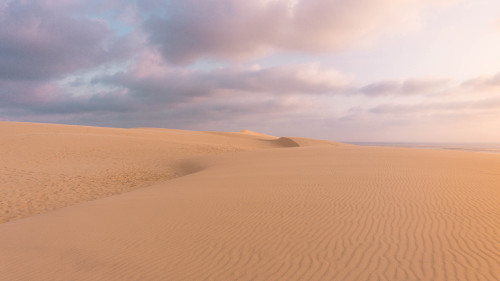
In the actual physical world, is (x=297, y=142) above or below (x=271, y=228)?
above

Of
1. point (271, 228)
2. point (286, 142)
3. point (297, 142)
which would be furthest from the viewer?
point (286, 142)

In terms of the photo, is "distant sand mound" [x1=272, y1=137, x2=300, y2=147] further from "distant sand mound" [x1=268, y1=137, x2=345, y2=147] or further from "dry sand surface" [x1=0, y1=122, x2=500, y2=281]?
"dry sand surface" [x1=0, y1=122, x2=500, y2=281]

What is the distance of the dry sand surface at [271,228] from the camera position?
464 cm

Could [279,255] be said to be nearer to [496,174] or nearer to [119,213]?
[119,213]

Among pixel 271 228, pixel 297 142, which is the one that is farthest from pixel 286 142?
pixel 271 228

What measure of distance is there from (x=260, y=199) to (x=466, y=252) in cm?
511

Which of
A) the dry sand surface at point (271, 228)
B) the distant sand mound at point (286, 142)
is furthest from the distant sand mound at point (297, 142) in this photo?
the dry sand surface at point (271, 228)

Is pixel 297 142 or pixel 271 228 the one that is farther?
pixel 297 142

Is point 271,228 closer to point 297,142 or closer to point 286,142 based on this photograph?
point 297,142

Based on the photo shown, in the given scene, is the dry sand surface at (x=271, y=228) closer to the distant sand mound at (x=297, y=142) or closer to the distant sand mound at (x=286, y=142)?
the distant sand mound at (x=297, y=142)

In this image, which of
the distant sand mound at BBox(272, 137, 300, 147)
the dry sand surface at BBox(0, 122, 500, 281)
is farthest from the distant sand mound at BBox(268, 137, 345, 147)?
the dry sand surface at BBox(0, 122, 500, 281)

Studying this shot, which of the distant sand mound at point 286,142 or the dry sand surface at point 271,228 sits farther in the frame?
the distant sand mound at point 286,142

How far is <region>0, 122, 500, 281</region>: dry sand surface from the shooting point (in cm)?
464

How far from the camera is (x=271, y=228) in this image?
6.24 meters
